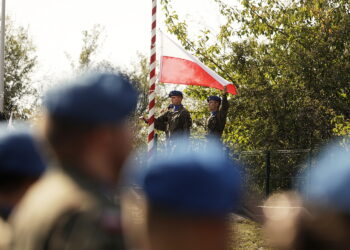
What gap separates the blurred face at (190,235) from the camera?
161 centimetres

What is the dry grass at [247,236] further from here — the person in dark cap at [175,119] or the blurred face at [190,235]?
the blurred face at [190,235]

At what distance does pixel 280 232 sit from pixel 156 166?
39 centimetres

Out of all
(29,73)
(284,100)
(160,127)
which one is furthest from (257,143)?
(29,73)

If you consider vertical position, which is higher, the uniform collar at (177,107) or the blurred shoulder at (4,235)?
the uniform collar at (177,107)

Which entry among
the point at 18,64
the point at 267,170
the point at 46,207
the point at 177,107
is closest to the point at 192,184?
the point at 46,207

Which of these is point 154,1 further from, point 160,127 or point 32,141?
point 32,141

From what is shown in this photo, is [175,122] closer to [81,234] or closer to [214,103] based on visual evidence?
[214,103]

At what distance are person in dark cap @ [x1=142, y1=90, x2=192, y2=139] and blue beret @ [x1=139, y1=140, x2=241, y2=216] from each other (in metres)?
10.0

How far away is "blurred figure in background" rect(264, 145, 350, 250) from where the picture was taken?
5.73ft

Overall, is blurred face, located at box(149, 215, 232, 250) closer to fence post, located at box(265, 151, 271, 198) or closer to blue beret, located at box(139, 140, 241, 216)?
blue beret, located at box(139, 140, 241, 216)

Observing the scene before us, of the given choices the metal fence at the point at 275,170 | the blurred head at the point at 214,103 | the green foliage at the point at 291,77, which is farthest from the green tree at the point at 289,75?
the blurred head at the point at 214,103

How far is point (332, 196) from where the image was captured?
175cm

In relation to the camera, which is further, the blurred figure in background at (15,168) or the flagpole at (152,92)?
the flagpole at (152,92)

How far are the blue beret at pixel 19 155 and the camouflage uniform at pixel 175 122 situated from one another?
909 centimetres
